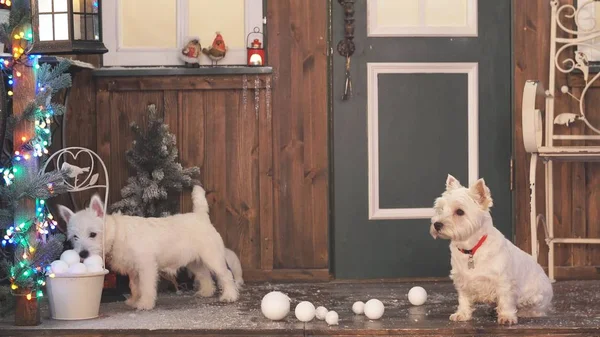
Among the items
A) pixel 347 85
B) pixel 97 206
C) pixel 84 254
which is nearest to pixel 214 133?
pixel 347 85

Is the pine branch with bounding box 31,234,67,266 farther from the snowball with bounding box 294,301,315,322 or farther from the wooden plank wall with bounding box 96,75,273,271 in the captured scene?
the wooden plank wall with bounding box 96,75,273,271

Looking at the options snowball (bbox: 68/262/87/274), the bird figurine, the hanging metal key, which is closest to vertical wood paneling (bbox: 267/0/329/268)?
the hanging metal key

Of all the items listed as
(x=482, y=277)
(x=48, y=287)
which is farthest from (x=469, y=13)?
(x=48, y=287)

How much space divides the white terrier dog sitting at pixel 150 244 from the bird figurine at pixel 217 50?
2.85ft

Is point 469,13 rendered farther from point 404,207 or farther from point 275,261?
point 275,261

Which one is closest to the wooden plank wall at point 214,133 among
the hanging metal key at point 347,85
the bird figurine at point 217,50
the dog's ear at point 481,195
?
the bird figurine at point 217,50

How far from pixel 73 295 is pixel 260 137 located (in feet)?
5.50

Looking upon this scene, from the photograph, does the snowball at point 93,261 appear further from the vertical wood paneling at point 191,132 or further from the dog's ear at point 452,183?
the dog's ear at point 452,183

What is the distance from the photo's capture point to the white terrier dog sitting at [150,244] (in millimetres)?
4434

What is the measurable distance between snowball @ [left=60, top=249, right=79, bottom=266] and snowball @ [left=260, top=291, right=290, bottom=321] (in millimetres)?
890

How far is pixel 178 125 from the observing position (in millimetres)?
5449

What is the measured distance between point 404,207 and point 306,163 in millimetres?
634

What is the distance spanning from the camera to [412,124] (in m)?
5.52

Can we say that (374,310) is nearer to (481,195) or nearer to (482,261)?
(482,261)
